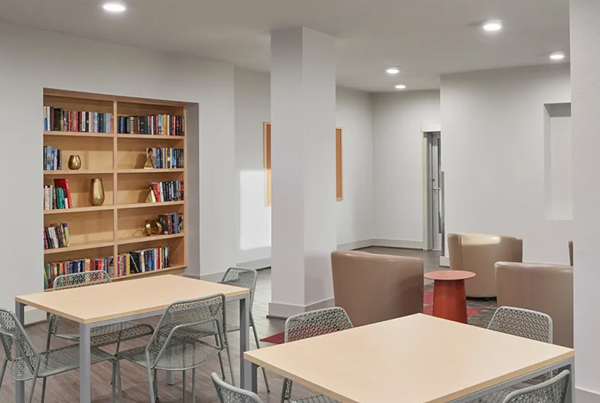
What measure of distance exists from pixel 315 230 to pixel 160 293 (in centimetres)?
280

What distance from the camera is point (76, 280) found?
15.7 feet

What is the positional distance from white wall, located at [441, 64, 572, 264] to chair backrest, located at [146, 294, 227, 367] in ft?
20.8

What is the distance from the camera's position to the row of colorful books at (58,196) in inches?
262

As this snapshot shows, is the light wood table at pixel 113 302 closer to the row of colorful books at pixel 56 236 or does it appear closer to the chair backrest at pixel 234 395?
the chair backrest at pixel 234 395

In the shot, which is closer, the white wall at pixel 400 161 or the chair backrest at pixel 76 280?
the chair backrest at pixel 76 280

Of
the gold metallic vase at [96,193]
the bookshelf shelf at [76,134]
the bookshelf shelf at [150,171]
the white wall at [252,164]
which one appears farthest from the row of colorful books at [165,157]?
the white wall at [252,164]

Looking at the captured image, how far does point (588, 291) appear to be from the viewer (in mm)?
3803

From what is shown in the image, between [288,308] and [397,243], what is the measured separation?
5.99 meters

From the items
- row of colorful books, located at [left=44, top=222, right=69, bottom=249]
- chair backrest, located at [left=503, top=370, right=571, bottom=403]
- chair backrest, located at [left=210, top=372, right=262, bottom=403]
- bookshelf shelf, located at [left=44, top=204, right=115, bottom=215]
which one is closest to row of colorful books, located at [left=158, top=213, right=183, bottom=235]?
bookshelf shelf, located at [left=44, top=204, right=115, bottom=215]

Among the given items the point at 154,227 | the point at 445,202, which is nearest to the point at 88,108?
the point at 154,227

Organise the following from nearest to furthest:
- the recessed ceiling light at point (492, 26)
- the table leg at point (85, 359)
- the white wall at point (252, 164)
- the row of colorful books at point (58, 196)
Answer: the table leg at point (85, 359), the recessed ceiling light at point (492, 26), the row of colorful books at point (58, 196), the white wall at point (252, 164)

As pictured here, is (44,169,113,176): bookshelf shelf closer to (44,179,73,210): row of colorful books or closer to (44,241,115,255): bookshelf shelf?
(44,179,73,210): row of colorful books

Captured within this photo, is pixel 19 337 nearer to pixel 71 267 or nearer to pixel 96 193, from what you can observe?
pixel 71 267

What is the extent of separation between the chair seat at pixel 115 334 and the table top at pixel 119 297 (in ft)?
1.00
